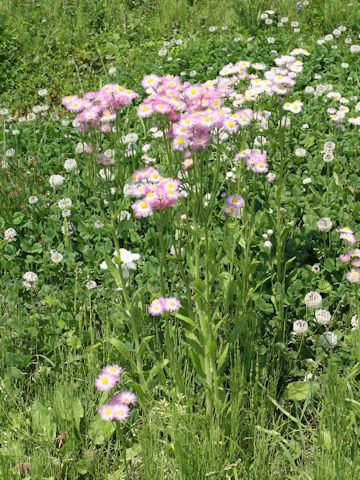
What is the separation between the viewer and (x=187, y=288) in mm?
2021

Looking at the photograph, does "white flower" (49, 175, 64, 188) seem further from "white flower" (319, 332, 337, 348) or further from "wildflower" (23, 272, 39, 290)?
"white flower" (319, 332, 337, 348)

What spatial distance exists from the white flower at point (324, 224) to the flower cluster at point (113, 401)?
133 cm

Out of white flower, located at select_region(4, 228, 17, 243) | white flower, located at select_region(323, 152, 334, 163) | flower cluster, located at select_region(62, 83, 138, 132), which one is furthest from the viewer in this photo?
white flower, located at select_region(323, 152, 334, 163)

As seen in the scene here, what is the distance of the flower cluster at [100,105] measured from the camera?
190 cm

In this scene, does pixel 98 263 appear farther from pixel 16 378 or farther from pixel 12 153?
pixel 12 153

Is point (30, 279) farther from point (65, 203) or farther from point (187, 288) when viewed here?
point (187, 288)

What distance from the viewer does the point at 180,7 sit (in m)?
6.40

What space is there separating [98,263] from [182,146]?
122cm

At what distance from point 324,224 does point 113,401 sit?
1451mm

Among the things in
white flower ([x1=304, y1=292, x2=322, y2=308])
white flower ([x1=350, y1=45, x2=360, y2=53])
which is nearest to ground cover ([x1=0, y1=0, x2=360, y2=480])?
white flower ([x1=304, y1=292, x2=322, y2=308])

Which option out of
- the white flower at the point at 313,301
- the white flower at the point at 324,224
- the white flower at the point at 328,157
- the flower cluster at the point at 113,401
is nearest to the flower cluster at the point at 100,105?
the flower cluster at the point at 113,401

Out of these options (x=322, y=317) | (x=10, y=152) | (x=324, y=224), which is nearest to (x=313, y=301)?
(x=322, y=317)

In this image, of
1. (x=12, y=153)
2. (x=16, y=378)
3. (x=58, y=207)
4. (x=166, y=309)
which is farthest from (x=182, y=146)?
(x=12, y=153)

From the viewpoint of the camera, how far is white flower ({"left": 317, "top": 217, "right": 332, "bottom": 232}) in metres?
2.61
